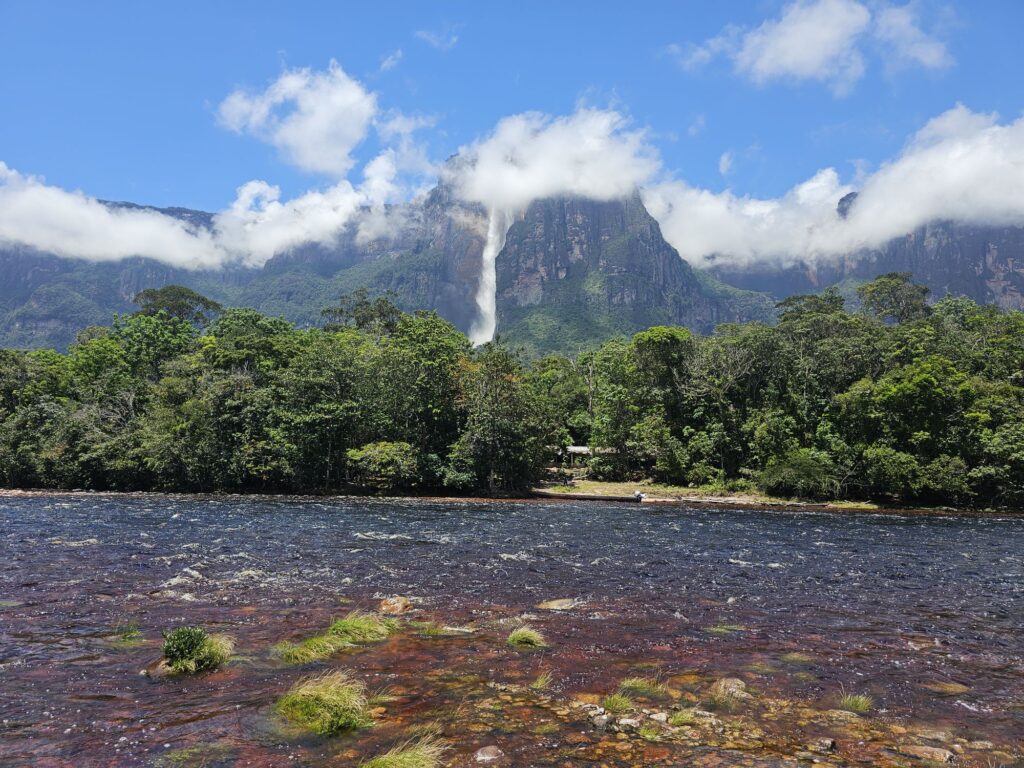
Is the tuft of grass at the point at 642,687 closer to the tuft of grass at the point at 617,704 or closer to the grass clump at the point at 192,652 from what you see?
the tuft of grass at the point at 617,704

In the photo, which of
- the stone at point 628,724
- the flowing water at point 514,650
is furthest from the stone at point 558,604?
the stone at point 628,724

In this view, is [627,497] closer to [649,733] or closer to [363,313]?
[649,733]

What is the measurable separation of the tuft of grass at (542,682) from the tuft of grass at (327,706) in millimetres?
2606

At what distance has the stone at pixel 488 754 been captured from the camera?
7555 mm

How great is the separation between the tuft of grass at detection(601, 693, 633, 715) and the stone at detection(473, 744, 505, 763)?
1.97 m

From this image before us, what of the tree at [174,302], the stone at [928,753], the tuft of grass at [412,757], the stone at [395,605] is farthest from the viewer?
the tree at [174,302]

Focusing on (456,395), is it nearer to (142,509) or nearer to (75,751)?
(142,509)

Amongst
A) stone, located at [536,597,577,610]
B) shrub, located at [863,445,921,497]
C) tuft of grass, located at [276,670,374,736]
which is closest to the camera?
tuft of grass, located at [276,670,374,736]

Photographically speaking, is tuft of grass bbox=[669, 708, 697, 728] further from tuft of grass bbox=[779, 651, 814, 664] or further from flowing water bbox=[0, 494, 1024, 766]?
tuft of grass bbox=[779, 651, 814, 664]

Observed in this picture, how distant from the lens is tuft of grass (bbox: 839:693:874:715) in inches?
371

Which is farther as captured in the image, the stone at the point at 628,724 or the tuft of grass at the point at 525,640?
the tuft of grass at the point at 525,640

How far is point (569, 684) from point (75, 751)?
6.68m

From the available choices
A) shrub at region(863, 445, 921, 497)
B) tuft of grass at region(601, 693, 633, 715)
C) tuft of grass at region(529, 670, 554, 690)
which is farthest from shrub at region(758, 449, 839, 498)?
tuft of grass at region(601, 693, 633, 715)

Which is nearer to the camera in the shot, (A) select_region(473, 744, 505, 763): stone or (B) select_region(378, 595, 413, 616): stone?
(A) select_region(473, 744, 505, 763): stone
